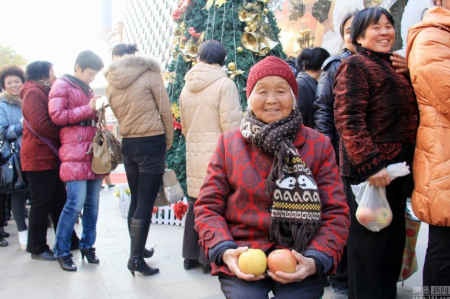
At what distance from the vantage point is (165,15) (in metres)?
13.8

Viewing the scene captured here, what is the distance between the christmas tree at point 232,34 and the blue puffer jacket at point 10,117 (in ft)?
6.15

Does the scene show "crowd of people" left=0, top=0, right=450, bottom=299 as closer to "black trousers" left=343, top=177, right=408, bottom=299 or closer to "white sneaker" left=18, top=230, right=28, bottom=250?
"black trousers" left=343, top=177, right=408, bottom=299

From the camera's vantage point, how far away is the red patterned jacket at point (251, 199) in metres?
1.72

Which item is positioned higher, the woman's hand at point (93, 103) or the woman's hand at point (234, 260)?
the woman's hand at point (93, 103)

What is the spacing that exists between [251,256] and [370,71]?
138 cm

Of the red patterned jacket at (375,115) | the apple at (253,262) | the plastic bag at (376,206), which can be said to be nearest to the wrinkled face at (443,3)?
the red patterned jacket at (375,115)

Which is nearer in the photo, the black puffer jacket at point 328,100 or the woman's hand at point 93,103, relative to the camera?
the black puffer jacket at point 328,100

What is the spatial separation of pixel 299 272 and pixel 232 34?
340cm

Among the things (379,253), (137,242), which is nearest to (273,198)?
(379,253)

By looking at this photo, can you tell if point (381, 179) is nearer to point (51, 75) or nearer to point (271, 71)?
point (271, 71)

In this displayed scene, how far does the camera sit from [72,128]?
3615 mm

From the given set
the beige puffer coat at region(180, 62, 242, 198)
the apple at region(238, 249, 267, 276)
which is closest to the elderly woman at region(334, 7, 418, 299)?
the apple at region(238, 249, 267, 276)

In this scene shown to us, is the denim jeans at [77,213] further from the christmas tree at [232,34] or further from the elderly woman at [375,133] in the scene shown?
the elderly woman at [375,133]

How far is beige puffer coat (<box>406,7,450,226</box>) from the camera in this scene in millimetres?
1929
